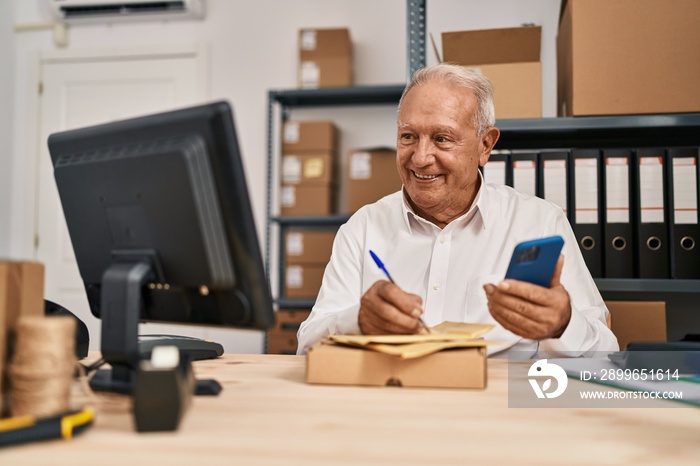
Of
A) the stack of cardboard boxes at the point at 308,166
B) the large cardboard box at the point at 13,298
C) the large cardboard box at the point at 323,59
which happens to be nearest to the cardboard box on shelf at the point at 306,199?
the stack of cardboard boxes at the point at 308,166

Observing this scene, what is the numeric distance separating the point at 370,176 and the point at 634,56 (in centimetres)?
136

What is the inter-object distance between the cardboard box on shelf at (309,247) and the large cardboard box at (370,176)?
18 centimetres

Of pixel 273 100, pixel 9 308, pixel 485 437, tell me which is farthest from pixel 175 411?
pixel 273 100

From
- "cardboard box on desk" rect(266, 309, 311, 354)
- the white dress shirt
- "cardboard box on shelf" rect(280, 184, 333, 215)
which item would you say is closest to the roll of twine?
the white dress shirt

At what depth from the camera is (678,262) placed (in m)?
1.79

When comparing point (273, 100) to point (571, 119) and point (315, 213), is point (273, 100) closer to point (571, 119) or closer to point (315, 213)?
point (315, 213)

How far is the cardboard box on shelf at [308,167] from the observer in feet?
9.82

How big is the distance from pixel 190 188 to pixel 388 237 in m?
0.93

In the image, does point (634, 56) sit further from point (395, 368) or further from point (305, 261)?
point (305, 261)

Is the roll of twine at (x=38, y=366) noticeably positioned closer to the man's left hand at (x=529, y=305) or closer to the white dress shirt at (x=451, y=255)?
the man's left hand at (x=529, y=305)

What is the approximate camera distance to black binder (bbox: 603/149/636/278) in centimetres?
181

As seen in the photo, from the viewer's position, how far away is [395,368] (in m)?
0.89

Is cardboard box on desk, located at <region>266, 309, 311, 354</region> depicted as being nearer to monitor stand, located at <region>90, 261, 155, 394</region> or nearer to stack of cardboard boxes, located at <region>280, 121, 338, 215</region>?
stack of cardboard boxes, located at <region>280, 121, 338, 215</region>

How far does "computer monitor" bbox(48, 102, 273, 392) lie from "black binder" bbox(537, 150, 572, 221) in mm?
1273
